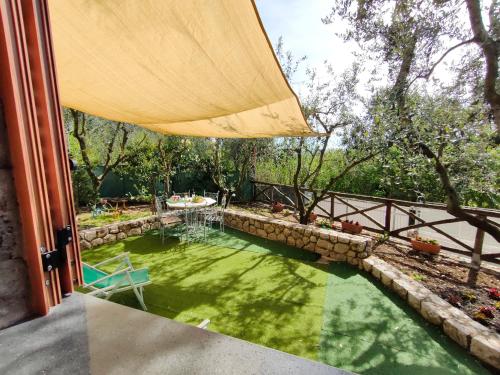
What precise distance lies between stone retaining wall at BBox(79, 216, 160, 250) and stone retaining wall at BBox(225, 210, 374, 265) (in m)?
2.27

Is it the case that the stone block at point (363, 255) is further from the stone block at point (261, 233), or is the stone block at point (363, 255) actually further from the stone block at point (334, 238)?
the stone block at point (261, 233)

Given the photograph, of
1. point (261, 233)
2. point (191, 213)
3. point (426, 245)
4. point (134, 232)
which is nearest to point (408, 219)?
point (426, 245)

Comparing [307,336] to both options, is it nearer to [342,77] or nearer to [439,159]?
[439,159]

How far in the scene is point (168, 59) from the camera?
203 cm

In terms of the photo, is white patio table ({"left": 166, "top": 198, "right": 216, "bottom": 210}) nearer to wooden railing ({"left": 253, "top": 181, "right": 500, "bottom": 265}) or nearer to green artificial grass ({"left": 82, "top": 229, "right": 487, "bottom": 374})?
green artificial grass ({"left": 82, "top": 229, "right": 487, "bottom": 374})

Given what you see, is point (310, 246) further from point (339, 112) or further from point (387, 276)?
point (339, 112)

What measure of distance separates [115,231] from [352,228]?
573 centimetres

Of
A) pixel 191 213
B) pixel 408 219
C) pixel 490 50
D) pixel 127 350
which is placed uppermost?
pixel 490 50

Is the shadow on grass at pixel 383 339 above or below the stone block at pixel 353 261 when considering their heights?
below

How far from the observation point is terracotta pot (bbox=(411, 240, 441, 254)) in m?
5.19

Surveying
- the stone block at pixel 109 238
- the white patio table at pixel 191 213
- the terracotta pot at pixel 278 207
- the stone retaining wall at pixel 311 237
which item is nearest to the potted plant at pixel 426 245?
the stone retaining wall at pixel 311 237

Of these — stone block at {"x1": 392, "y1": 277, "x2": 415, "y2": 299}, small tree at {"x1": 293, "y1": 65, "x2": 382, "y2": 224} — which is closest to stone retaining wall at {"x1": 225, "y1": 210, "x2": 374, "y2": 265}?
stone block at {"x1": 392, "y1": 277, "x2": 415, "y2": 299}

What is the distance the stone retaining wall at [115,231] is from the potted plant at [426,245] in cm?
615

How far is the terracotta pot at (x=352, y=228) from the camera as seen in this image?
21.0ft
